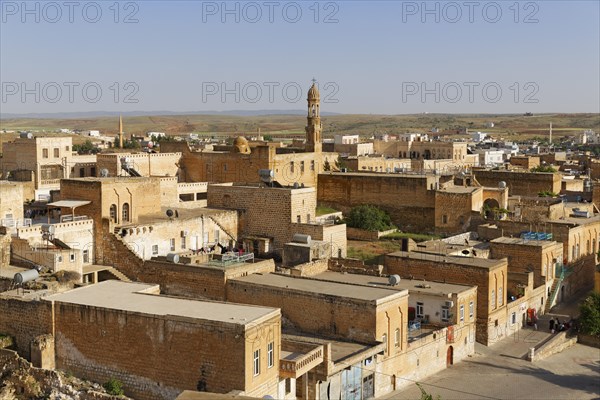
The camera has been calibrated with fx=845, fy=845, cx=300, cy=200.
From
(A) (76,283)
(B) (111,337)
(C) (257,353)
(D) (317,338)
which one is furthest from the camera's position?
(A) (76,283)

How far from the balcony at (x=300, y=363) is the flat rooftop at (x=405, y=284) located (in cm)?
556

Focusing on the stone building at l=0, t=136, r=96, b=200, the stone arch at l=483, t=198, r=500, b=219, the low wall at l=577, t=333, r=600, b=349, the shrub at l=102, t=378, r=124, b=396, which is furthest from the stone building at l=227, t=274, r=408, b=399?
the stone building at l=0, t=136, r=96, b=200

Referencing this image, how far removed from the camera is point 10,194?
33.6 meters

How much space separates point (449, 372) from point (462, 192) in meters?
17.0

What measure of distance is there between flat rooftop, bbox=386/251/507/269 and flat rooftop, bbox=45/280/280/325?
429 inches

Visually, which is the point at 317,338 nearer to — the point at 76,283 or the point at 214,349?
the point at 214,349

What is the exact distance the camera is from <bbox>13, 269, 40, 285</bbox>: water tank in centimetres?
2602

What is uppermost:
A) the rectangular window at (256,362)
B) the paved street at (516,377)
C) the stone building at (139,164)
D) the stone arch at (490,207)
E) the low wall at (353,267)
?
the stone building at (139,164)

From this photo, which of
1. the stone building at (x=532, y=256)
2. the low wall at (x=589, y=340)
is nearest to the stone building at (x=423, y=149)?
the stone building at (x=532, y=256)

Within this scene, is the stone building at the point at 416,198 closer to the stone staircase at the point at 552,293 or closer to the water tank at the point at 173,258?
the stone staircase at the point at 552,293

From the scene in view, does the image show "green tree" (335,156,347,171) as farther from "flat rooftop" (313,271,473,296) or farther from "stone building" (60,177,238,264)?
"flat rooftop" (313,271,473,296)

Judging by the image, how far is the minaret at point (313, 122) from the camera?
165ft

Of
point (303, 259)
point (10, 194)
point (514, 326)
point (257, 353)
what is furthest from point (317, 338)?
point (10, 194)

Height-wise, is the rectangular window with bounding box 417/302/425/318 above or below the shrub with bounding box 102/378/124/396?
above
